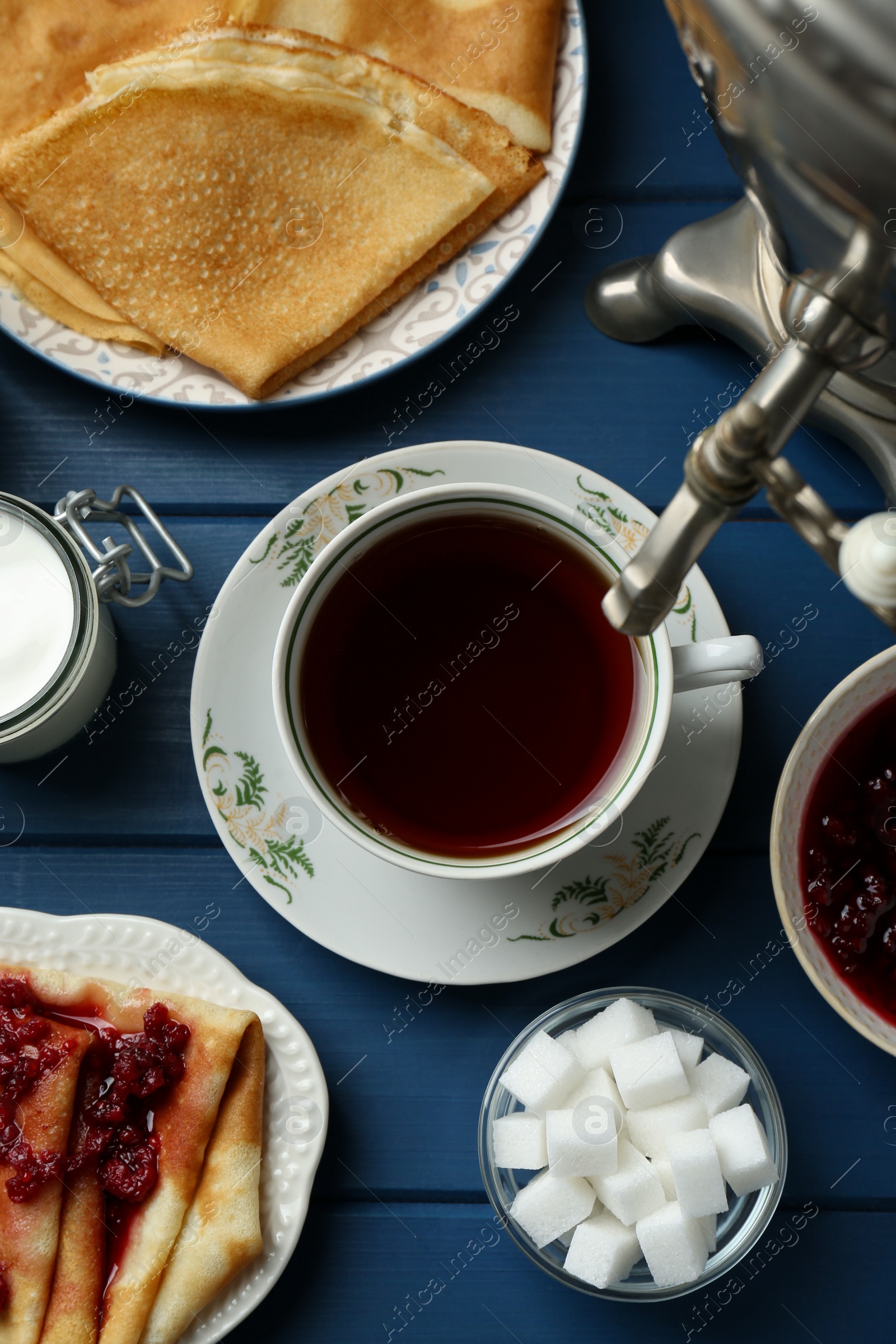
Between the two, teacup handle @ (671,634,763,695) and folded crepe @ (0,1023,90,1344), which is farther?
folded crepe @ (0,1023,90,1344)

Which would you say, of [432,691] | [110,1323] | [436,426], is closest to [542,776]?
[432,691]

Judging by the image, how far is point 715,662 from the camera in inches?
31.6

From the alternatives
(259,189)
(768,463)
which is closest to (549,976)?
(768,463)

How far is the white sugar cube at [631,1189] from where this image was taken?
93cm

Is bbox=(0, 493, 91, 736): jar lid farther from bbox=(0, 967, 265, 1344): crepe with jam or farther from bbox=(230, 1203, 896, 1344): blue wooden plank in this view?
bbox=(230, 1203, 896, 1344): blue wooden plank

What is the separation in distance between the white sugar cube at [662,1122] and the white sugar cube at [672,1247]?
0.17ft

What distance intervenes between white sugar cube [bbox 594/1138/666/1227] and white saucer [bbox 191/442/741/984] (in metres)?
0.18

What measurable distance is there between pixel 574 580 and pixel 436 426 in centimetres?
26

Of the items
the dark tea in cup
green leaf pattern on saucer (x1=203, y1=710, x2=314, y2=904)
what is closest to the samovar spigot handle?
the dark tea in cup

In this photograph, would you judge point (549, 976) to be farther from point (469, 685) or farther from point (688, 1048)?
point (469, 685)

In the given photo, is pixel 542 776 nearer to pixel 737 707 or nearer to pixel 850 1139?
pixel 737 707

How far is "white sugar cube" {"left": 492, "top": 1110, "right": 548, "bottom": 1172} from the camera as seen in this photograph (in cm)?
95

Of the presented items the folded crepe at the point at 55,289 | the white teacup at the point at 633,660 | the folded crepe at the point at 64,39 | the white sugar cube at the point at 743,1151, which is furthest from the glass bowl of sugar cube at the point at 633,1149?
the folded crepe at the point at 64,39

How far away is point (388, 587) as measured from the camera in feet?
2.96
